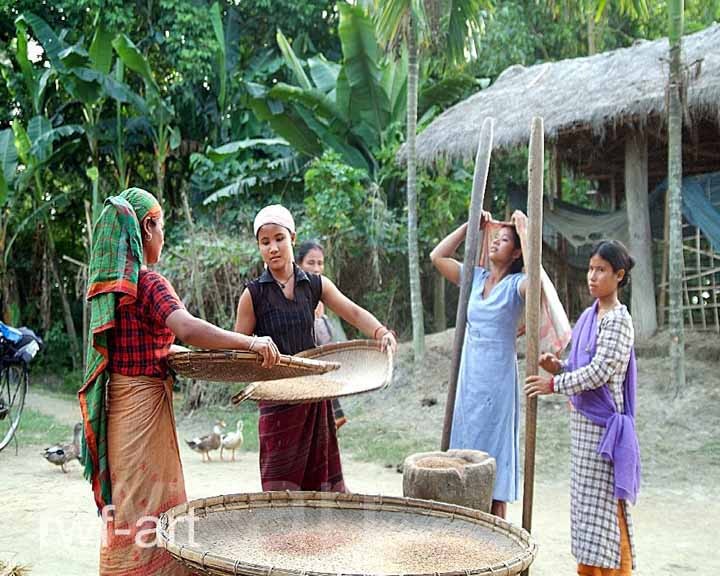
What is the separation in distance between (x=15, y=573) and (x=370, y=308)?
8535mm

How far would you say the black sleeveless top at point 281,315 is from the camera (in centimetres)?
304

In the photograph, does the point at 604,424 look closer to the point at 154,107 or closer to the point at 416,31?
the point at 416,31

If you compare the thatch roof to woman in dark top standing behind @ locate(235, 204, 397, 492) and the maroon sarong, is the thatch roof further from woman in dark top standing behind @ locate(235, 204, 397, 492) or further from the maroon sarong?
the maroon sarong

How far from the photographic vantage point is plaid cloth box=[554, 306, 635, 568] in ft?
10.1

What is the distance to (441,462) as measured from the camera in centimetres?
306

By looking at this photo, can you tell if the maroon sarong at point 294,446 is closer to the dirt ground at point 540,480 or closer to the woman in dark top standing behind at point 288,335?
the woman in dark top standing behind at point 288,335

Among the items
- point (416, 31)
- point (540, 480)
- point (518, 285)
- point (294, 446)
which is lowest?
point (540, 480)

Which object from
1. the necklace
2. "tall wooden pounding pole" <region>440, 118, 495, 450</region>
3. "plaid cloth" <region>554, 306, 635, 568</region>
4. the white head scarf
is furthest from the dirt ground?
the white head scarf

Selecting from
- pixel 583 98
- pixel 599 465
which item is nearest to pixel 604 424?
pixel 599 465

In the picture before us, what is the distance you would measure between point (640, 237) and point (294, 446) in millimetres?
6575

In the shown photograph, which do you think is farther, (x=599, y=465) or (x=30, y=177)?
(x=30, y=177)

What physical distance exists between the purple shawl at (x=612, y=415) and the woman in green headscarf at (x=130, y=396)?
1603 mm

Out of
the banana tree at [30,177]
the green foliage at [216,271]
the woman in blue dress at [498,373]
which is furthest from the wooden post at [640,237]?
the banana tree at [30,177]

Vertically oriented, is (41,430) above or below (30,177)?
below
